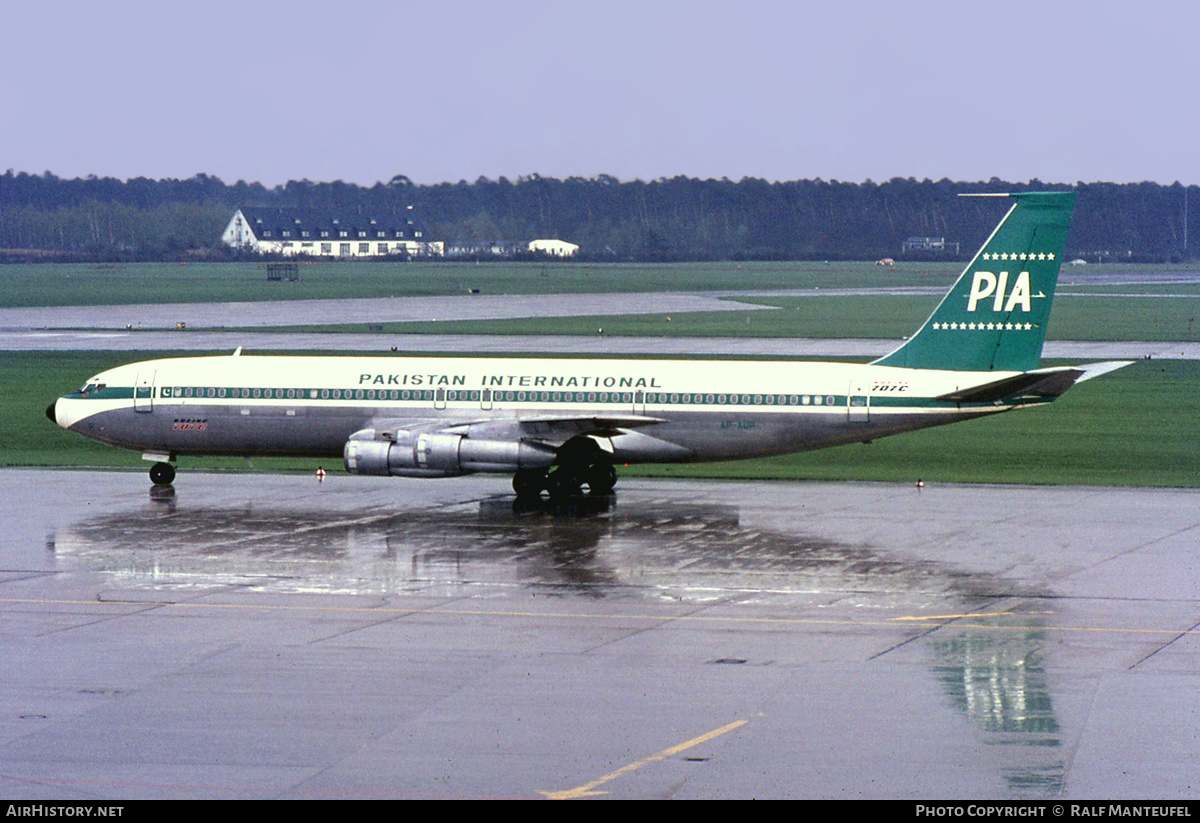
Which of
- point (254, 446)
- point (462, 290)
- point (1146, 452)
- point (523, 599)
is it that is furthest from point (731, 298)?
point (523, 599)

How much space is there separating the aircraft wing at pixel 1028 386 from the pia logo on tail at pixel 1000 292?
246cm

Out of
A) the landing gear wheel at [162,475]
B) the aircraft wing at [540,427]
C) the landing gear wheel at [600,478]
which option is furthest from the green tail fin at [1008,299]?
the landing gear wheel at [162,475]

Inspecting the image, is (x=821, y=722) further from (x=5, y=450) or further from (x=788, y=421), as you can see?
(x=5, y=450)

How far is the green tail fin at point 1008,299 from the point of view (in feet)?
138

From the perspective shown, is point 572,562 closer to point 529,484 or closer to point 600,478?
point 529,484

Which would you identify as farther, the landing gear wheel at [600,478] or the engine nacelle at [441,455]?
the landing gear wheel at [600,478]

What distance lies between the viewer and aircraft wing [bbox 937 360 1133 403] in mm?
38938

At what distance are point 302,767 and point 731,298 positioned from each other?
13956 cm

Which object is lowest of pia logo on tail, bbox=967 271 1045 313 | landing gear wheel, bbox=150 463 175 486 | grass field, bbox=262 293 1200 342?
landing gear wheel, bbox=150 463 175 486

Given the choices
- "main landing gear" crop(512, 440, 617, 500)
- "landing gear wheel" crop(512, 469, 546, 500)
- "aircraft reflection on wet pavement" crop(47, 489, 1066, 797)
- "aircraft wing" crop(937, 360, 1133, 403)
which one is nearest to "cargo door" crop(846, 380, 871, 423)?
"aircraft wing" crop(937, 360, 1133, 403)

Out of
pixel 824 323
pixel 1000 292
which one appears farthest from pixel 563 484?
pixel 824 323

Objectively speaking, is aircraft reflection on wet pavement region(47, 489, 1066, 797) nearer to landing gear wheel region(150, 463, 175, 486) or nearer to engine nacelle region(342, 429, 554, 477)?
engine nacelle region(342, 429, 554, 477)

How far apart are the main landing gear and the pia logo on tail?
37.3 feet

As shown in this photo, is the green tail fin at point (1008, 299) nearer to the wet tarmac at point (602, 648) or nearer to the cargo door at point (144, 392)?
the wet tarmac at point (602, 648)
